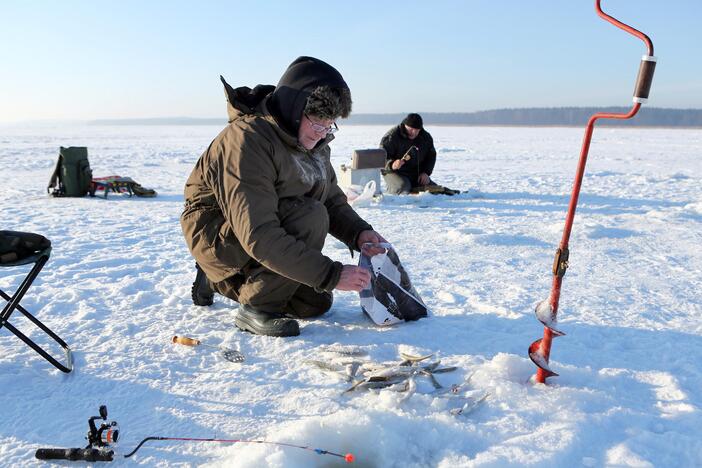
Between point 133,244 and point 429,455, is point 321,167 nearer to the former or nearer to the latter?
point 429,455

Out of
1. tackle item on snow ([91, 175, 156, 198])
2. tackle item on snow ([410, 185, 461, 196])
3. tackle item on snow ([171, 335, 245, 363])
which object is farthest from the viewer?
tackle item on snow ([91, 175, 156, 198])

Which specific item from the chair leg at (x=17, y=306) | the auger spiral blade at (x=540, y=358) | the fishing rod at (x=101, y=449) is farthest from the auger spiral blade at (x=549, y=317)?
the chair leg at (x=17, y=306)

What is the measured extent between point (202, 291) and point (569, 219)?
205 cm

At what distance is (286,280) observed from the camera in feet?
8.84

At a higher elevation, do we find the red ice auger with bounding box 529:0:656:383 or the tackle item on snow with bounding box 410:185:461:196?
the red ice auger with bounding box 529:0:656:383

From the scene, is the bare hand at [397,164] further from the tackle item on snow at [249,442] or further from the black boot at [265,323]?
the tackle item on snow at [249,442]

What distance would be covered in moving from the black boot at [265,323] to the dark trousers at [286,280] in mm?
33

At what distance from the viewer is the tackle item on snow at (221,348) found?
95.3 inches

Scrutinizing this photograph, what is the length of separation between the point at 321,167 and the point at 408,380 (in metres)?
1.20

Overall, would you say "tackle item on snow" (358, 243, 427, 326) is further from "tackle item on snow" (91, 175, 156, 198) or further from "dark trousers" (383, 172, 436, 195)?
"tackle item on snow" (91, 175, 156, 198)

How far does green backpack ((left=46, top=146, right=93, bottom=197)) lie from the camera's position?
25.8 feet

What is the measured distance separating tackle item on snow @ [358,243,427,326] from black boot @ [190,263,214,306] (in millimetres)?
905

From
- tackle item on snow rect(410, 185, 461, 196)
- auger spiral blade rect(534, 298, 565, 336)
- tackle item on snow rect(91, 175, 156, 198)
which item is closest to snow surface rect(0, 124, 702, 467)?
auger spiral blade rect(534, 298, 565, 336)

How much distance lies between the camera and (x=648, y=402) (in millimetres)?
2047
